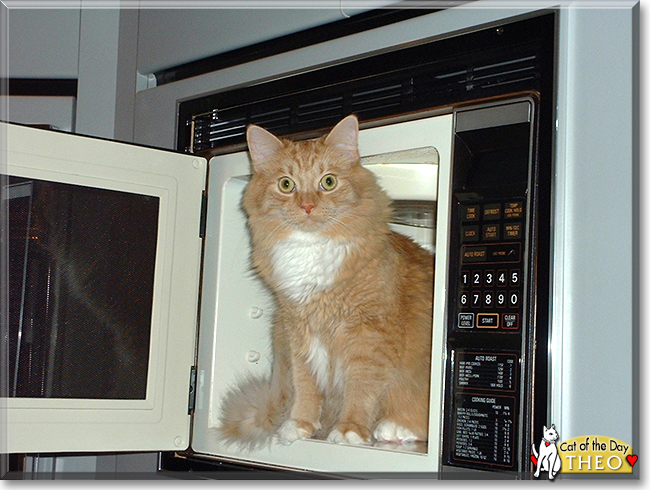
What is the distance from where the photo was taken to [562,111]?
93 centimetres

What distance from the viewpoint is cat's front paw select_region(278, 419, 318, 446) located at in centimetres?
117

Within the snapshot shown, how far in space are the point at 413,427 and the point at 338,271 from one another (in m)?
0.30

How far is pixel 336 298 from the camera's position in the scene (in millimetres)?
1253

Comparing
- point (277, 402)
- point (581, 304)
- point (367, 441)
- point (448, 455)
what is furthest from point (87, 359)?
point (581, 304)

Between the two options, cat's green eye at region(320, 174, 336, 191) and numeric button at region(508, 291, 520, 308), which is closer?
numeric button at region(508, 291, 520, 308)

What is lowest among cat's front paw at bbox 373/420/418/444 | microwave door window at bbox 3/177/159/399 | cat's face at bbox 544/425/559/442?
cat's front paw at bbox 373/420/418/444

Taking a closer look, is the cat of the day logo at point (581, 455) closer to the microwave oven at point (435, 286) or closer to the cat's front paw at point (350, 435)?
the microwave oven at point (435, 286)

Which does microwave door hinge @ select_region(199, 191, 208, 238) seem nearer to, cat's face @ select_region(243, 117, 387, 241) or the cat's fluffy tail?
cat's face @ select_region(243, 117, 387, 241)

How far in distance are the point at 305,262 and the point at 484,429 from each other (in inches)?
19.2

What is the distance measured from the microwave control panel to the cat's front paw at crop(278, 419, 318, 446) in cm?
30

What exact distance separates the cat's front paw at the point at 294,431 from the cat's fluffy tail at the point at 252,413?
0.10 feet

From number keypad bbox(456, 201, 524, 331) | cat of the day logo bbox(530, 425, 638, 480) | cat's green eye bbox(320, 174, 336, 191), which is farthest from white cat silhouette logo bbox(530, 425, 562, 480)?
cat's green eye bbox(320, 174, 336, 191)

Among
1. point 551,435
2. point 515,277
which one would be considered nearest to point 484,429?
point 551,435

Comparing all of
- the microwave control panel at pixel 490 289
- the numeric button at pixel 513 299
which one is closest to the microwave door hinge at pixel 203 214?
the microwave control panel at pixel 490 289
